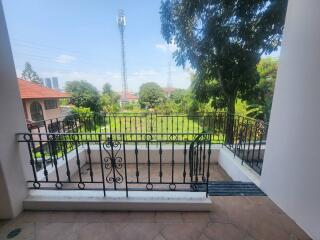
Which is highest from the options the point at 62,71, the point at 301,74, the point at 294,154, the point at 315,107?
the point at 62,71

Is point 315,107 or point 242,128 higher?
point 315,107

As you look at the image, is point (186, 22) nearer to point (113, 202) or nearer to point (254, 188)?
point (254, 188)

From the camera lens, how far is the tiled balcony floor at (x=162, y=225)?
1.49 meters

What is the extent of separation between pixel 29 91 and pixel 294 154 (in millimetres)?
13219

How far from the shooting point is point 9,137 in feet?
5.36

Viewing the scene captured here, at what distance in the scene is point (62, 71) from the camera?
20516 millimetres

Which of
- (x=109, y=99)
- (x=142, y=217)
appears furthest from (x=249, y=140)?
(x=109, y=99)

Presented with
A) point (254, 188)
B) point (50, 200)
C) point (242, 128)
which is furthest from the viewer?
point (242, 128)

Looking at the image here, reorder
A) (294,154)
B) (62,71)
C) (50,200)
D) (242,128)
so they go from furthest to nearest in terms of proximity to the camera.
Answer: (62,71) → (242,128) → (50,200) → (294,154)

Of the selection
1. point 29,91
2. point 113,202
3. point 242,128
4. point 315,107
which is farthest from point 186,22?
point 29,91

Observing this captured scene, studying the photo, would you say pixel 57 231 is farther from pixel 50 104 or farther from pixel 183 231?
pixel 50 104

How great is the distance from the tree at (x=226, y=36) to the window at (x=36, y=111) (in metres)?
11.3

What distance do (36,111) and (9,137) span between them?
40.0 ft

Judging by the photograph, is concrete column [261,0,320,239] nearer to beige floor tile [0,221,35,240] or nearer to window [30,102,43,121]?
beige floor tile [0,221,35,240]
